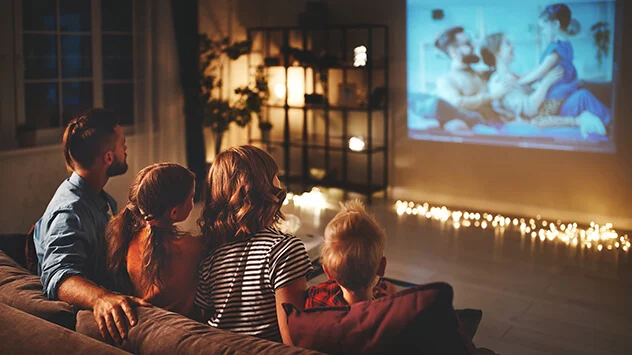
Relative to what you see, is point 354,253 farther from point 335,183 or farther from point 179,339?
point 335,183

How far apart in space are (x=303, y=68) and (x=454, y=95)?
5.40 feet

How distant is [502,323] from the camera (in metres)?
3.42

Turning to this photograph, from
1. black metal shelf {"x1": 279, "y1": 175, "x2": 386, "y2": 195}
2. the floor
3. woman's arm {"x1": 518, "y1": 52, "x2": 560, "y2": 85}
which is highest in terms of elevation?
woman's arm {"x1": 518, "y1": 52, "x2": 560, "y2": 85}

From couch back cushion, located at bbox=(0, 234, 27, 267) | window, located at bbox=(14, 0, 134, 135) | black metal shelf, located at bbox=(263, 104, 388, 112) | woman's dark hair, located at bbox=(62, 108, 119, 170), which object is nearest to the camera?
woman's dark hair, located at bbox=(62, 108, 119, 170)

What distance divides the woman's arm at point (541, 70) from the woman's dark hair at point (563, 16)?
0.23 m

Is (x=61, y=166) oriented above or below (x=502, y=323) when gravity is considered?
above

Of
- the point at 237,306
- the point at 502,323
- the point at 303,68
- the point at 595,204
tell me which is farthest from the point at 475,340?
the point at 303,68

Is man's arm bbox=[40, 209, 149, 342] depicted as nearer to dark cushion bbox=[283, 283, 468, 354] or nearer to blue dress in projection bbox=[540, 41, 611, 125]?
dark cushion bbox=[283, 283, 468, 354]

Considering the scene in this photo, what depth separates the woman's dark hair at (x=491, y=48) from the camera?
5.77 metres

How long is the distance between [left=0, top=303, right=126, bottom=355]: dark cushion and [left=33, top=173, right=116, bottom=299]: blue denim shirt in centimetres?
27

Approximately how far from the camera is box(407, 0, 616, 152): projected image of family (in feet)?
17.5

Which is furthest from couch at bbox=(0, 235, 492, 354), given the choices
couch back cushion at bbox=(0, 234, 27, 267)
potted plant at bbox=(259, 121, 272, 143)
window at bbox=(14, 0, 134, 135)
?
potted plant at bbox=(259, 121, 272, 143)

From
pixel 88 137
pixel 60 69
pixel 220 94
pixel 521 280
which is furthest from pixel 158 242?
pixel 220 94

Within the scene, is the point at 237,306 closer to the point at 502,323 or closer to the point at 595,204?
the point at 502,323
